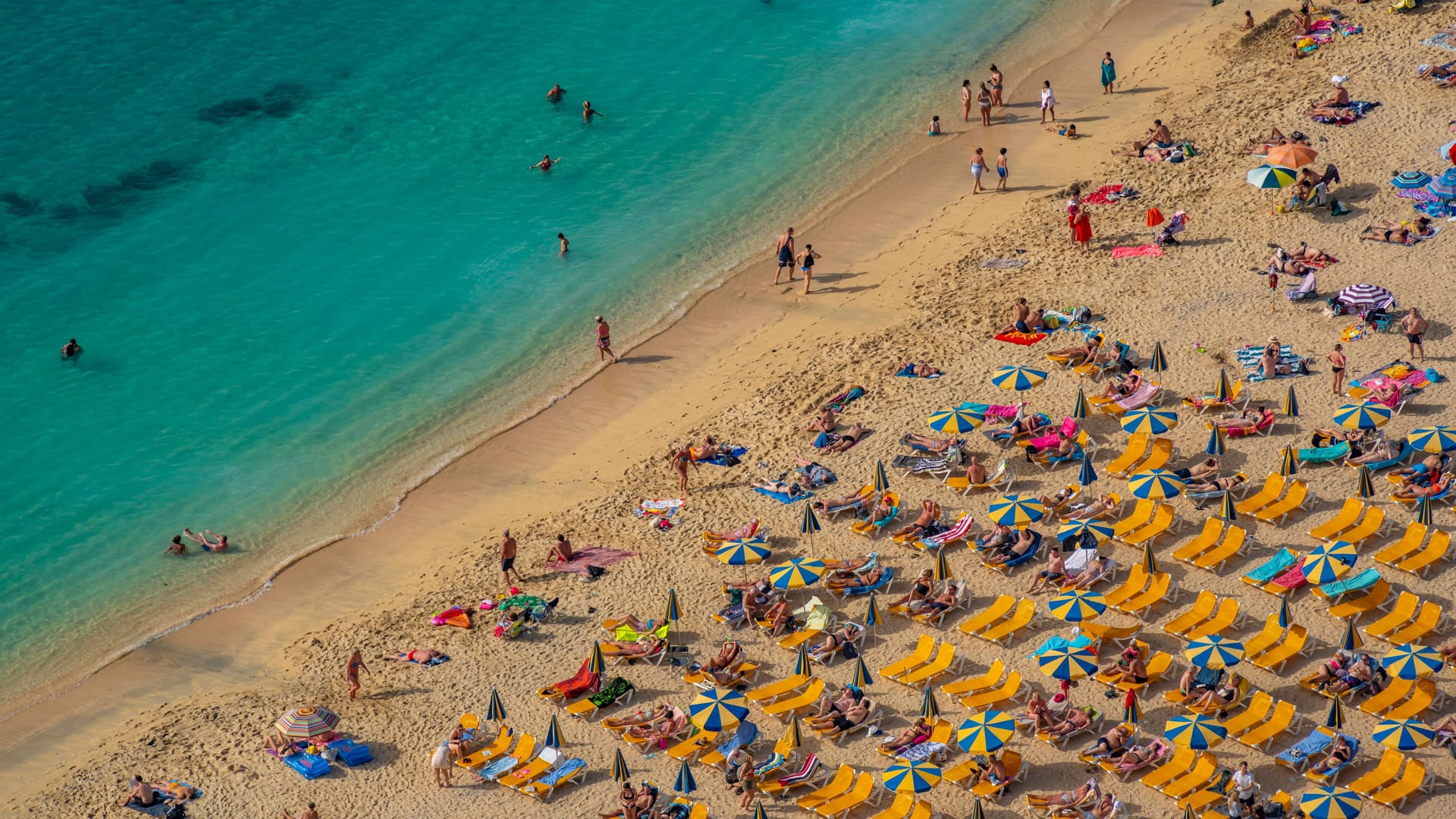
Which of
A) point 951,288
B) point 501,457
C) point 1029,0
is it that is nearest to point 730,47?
point 1029,0

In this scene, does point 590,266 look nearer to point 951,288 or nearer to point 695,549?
point 951,288

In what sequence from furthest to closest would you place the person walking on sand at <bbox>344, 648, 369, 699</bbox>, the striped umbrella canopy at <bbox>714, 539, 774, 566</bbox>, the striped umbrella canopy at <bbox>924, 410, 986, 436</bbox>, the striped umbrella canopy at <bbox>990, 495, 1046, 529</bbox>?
the striped umbrella canopy at <bbox>924, 410, 986, 436</bbox> → the striped umbrella canopy at <bbox>714, 539, 774, 566</bbox> → the striped umbrella canopy at <bbox>990, 495, 1046, 529</bbox> → the person walking on sand at <bbox>344, 648, 369, 699</bbox>

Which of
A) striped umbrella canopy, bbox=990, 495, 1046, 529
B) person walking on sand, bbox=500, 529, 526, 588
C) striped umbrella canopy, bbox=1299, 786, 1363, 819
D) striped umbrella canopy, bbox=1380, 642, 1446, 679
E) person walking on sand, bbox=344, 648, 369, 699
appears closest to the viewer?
striped umbrella canopy, bbox=1299, 786, 1363, 819

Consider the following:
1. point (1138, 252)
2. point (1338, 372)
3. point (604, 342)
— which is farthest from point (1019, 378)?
point (604, 342)

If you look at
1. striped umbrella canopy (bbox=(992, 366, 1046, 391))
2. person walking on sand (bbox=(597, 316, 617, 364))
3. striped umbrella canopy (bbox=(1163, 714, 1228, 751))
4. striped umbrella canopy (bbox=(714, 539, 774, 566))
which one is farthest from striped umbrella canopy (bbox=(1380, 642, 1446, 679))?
person walking on sand (bbox=(597, 316, 617, 364))

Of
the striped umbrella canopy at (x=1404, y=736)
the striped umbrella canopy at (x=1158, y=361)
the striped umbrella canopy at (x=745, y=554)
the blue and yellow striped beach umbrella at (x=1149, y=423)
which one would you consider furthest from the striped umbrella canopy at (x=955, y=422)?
the striped umbrella canopy at (x=1404, y=736)

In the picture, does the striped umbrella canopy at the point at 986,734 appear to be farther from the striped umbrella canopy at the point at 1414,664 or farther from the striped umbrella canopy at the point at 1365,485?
the striped umbrella canopy at the point at 1365,485

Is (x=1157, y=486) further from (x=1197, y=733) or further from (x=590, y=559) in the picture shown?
(x=590, y=559)

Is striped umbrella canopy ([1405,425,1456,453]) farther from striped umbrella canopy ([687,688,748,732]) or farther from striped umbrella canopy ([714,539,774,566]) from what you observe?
striped umbrella canopy ([687,688,748,732])
